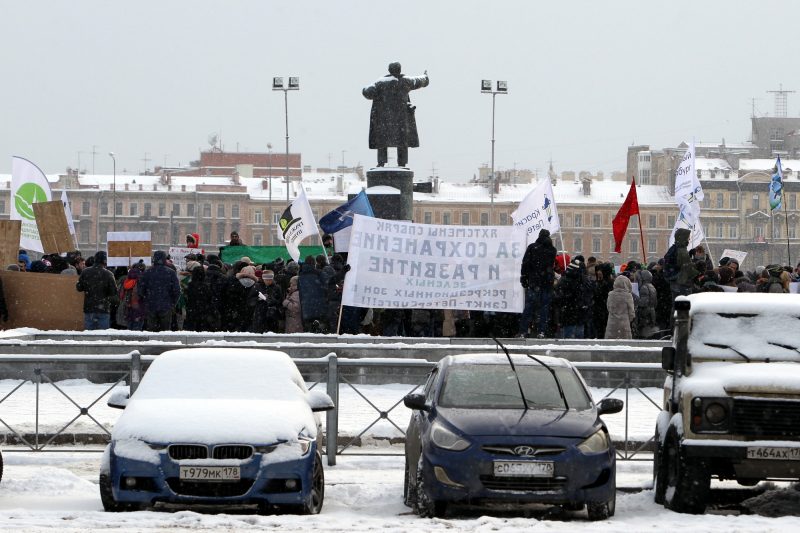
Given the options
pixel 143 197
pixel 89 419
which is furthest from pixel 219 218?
pixel 89 419

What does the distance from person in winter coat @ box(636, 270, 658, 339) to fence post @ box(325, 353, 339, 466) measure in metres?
9.77

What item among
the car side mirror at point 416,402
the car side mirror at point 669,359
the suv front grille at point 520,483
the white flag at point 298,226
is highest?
the white flag at point 298,226

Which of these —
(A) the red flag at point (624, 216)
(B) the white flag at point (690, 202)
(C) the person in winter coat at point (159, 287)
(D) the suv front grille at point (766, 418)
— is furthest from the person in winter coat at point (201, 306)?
(D) the suv front grille at point (766, 418)

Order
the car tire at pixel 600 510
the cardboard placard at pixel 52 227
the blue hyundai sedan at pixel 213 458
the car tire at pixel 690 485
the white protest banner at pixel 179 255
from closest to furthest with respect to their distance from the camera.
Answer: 1. the blue hyundai sedan at pixel 213 458
2. the car tire at pixel 600 510
3. the car tire at pixel 690 485
4. the cardboard placard at pixel 52 227
5. the white protest banner at pixel 179 255

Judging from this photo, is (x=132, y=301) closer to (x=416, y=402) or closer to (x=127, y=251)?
(x=127, y=251)

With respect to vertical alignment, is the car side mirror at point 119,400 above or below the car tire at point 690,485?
above

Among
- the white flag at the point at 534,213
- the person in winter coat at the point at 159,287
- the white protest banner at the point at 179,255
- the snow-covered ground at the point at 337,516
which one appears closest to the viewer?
the snow-covered ground at the point at 337,516

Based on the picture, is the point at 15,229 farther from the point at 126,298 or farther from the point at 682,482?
the point at 682,482

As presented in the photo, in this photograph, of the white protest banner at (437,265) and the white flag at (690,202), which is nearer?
the white protest banner at (437,265)

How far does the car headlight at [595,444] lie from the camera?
10859 mm

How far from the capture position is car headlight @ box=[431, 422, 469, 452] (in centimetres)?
1078

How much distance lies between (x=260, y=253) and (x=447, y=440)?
1941 centimetres

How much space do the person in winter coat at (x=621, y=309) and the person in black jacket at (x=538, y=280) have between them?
906 mm

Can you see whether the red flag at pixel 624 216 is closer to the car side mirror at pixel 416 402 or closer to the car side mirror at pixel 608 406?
the car side mirror at pixel 608 406
